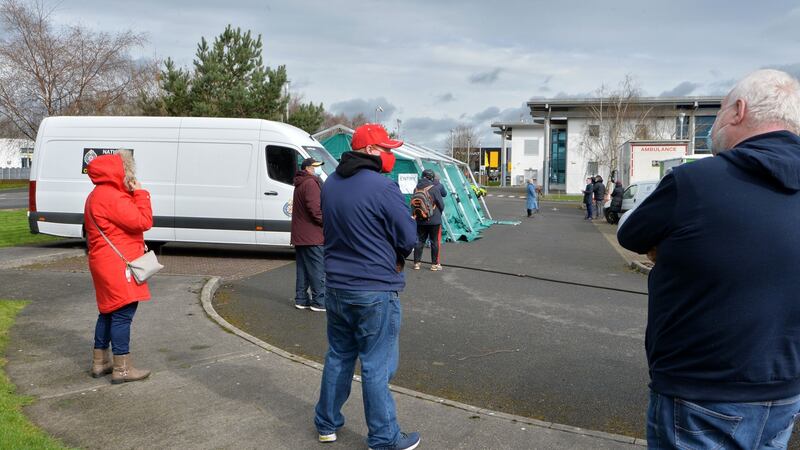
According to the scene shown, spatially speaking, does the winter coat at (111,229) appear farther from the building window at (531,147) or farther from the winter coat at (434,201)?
the building window at (531,147)

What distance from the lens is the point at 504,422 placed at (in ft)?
14.5

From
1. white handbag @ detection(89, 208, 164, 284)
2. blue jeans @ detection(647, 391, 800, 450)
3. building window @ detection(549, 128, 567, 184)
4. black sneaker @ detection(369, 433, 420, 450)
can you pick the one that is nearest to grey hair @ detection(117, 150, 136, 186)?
white handbag @ detection(89, 208, 164, 284)

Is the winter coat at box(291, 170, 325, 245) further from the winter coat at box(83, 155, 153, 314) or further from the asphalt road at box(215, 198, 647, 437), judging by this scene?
the winter coat at box(83, 155, 153, 314)

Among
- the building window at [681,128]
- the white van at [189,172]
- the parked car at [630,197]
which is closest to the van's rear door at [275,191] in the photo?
the white van at [189,172]

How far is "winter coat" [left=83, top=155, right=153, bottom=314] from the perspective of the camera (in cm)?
482

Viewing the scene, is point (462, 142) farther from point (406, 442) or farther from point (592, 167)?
point (406, 442)

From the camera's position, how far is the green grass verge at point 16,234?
46.0 feet

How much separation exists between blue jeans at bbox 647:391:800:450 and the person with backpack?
8.92 metres

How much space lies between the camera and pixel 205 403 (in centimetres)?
466

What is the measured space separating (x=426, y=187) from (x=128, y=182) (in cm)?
737

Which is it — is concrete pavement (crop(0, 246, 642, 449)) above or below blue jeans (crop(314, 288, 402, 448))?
below

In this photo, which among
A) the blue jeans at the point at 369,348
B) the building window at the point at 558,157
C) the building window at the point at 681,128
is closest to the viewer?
the blue jeans at the point at 369,348

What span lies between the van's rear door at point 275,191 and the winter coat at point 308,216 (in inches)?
168

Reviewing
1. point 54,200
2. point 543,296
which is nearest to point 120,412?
point 543,296
